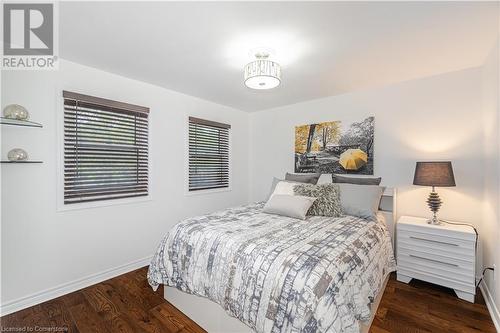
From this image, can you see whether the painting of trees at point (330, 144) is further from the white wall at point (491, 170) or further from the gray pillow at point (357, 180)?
the white wall at point (491, 170)

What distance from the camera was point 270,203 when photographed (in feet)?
8.27

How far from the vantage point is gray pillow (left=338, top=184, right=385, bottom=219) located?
7.82 ft

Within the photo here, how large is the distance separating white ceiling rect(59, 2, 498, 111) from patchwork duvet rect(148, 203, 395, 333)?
5.21 feet

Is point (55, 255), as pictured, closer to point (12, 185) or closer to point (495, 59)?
point (12, 185)

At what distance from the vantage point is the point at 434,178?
225 cm

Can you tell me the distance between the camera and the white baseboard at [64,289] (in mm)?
1908

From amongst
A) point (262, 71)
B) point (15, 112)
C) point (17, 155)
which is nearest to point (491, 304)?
point (262, 71)

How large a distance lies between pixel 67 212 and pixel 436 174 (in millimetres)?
3718

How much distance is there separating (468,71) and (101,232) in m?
4.36

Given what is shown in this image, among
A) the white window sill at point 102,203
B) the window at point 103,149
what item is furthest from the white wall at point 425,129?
the white window sill at point 102,203

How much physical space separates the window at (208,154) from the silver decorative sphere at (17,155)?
179 cm

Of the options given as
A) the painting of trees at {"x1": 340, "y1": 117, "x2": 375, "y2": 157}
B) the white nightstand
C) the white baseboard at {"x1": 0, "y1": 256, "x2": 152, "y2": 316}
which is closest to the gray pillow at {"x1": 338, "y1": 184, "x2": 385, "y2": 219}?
the white nightstand

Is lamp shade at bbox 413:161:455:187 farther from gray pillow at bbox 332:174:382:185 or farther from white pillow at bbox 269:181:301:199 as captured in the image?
white pillow at bbox 269:181:301:199

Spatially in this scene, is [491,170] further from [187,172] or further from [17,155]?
[17,155]
